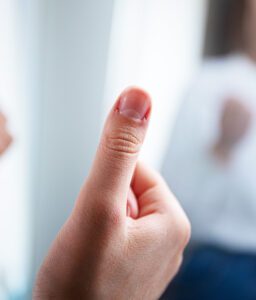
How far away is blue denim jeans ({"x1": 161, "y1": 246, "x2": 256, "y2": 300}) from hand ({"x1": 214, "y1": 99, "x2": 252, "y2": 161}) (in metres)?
0.24

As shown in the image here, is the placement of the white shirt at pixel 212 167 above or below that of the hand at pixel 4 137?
below

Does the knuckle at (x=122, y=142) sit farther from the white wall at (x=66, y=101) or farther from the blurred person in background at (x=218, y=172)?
the blurred person in background at (x=218, y=172)

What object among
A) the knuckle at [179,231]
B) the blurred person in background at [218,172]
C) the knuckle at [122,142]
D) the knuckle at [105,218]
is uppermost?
the knuckle at [122,142]

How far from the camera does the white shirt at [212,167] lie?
0.85 metres

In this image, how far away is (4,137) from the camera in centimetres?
43

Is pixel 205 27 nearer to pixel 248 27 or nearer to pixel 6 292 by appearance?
pixel 248 27

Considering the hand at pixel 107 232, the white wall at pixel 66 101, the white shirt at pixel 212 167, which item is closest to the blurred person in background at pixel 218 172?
the white shirt at pixel 212 167

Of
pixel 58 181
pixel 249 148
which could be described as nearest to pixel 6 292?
pixel 58 181

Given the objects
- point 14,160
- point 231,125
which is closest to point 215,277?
point 231,125

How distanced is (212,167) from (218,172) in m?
0.02

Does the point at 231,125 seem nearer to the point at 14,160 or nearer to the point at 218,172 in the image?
the point at 218,172

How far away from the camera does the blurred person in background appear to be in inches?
31.0

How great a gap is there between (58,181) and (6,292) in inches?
6.6

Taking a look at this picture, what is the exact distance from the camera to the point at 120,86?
675 millimetres
